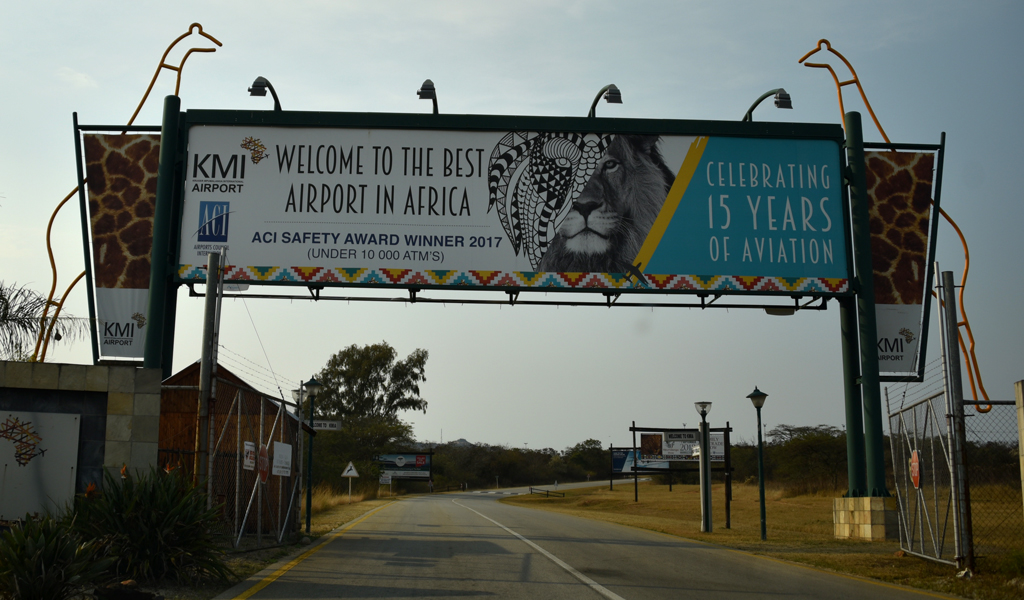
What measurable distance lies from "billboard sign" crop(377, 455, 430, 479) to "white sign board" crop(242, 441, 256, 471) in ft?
208

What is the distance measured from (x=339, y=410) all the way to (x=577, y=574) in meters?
61.7

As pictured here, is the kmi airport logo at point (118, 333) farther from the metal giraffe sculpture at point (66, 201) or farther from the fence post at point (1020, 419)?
the fence post at point (1020, 419)

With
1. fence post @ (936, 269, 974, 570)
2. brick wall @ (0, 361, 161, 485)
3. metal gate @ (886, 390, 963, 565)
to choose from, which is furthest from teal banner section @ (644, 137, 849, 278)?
brick wall @ (0, 361, 161, 485)

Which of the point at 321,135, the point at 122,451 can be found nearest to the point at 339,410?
the point at 321,135

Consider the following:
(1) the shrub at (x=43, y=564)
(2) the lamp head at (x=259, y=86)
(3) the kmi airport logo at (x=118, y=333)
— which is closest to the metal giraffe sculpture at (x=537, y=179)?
(2) the lamp head at (x=259, y=86)

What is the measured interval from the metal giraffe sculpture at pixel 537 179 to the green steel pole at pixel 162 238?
7.18 metres

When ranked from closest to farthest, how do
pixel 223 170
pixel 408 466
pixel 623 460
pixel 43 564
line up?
pixel 43 564 → pixel 223 170 → pixel 623 460 → pixel 408 466

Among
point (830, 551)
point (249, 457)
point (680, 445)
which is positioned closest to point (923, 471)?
point (830, 551)

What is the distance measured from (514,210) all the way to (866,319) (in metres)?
8.37

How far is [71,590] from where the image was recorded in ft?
26.7

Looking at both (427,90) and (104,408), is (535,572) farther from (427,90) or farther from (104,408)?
(427,90)

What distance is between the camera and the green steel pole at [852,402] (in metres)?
18.8

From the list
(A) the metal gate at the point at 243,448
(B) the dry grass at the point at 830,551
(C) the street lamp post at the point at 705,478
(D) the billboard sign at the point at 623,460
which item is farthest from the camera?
(D) the billboard sign at the point at 623,460

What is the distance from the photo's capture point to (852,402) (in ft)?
63.2
